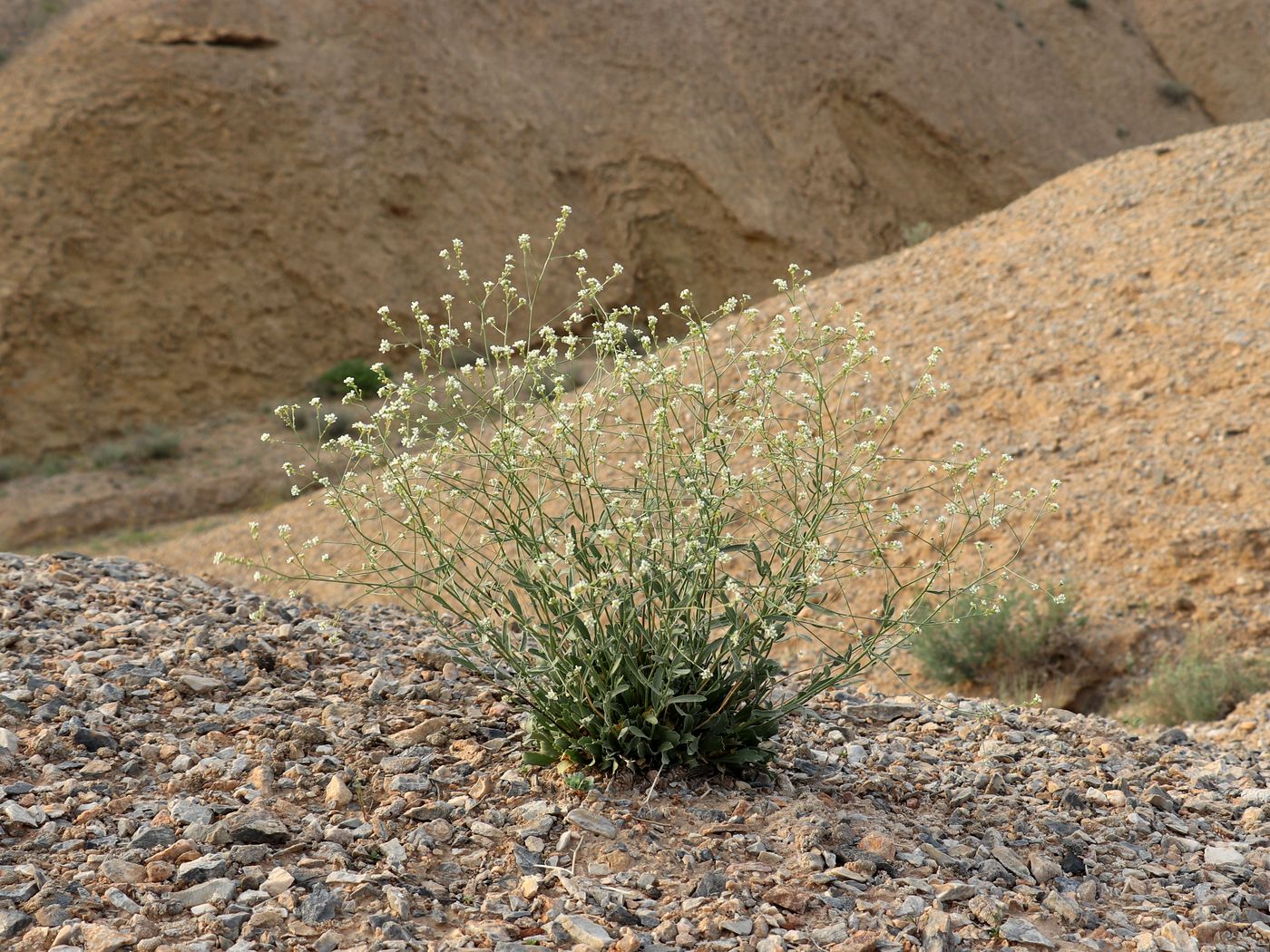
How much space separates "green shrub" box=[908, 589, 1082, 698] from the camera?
7.13m

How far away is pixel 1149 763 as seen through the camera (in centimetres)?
448

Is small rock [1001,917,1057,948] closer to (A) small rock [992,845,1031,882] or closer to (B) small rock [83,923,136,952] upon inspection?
(A) small rock [992,845,1031,882]

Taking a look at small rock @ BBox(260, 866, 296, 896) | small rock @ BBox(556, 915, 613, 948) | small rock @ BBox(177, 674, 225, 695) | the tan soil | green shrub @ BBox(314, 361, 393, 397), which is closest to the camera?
small rock @ BBox(556, 915, 613, 948)

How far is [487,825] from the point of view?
127 inches

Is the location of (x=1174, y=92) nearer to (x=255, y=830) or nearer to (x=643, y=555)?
(x=643, y=555)

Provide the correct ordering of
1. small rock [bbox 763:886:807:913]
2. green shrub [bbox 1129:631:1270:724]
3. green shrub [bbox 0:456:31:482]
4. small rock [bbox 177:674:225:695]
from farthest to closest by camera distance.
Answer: green shrub [bbox 0:456:31:482], green shrub [bbox 1129:631:1270:724], small rock [bbox 177:674:225:695], small rock [bbox 763:886:807:913]

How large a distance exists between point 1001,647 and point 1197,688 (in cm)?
116

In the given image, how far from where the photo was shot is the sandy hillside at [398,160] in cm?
1747

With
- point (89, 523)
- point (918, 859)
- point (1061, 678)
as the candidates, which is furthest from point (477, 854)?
point (89, 523)

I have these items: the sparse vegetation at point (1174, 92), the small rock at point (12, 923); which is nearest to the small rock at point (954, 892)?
the small rock at point (12, 923)

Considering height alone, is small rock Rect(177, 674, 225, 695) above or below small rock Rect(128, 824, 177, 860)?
above

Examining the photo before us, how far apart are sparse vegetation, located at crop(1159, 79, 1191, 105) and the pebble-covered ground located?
3027 cm

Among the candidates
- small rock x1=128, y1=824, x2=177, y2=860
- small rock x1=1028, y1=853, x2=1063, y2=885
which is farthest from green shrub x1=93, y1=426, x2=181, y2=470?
small rock x1=1028, y1=853, x2=1063, y2=885

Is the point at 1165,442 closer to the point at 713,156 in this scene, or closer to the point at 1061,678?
the point at 1061,678
